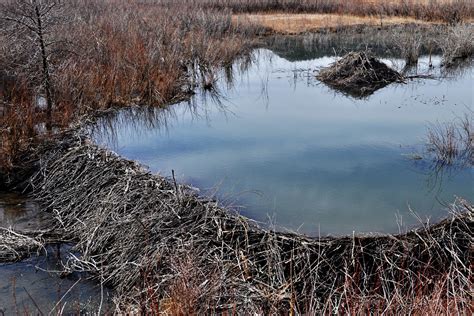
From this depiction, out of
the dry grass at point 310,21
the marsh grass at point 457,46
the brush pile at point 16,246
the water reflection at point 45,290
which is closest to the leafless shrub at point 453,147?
the water reflection at point 45,290

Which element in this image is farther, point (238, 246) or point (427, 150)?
point (427, 150)

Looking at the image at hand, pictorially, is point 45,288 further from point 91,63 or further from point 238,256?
point 91,63

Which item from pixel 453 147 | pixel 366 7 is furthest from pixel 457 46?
pixel 366 7

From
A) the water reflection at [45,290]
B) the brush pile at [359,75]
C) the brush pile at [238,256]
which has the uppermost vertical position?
the brush pile at [359,75]

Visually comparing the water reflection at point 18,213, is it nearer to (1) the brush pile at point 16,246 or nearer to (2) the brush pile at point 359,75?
(1) the brush pile at point 16,246

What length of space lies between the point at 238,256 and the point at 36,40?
6.13 m

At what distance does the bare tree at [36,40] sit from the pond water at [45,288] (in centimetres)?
350

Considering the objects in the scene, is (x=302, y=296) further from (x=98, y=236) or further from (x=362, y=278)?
(x=98, y=236)

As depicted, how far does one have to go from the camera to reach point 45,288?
4.80m

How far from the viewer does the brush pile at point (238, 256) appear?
4.09 metres

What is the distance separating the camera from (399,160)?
7668 millimetres

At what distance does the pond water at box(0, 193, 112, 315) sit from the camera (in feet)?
14.5

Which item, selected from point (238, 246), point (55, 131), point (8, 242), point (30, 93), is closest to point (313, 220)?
point (238, 246)

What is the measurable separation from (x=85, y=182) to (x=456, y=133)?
5.85 meters
